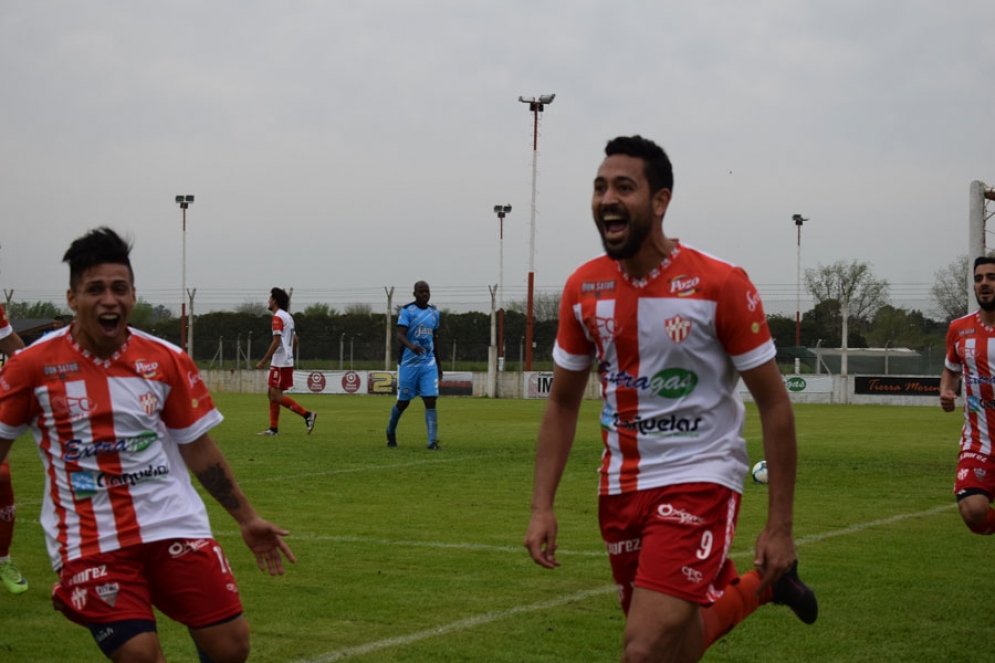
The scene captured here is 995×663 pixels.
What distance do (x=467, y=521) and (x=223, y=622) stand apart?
6165 millimetres

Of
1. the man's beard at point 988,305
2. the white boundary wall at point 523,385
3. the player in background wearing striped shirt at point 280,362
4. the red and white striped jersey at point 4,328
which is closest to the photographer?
the red and white striped jersey at point 4,328

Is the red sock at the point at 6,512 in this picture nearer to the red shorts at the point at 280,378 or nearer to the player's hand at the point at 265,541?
the player's hand at the point at 265,541

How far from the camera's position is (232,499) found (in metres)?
4.89

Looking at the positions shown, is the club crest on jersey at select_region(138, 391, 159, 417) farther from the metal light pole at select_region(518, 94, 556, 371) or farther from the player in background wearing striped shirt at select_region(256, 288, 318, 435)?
the metal light pole at select_region(518, 94, 556, 371)

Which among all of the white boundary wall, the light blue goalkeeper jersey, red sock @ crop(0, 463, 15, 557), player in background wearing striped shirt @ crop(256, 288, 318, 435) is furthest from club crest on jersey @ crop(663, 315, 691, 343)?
the white boundary wall

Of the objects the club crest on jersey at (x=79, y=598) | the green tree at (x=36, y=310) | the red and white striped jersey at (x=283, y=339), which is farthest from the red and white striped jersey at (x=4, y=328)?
the green tree at (x=36, y=310)

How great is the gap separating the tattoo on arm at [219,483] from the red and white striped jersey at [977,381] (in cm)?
545

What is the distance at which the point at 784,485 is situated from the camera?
425 centimetres

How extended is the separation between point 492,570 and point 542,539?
3.82 m

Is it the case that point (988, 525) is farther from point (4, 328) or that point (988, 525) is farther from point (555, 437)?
point (4, 328)

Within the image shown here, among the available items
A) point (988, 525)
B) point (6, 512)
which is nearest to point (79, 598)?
point (6, 512)

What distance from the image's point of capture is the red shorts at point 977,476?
8.26m

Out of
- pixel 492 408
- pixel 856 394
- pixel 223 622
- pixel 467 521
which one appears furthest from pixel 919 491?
pixel 856 394

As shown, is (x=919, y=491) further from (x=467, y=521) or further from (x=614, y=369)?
(x=614, y=369)
